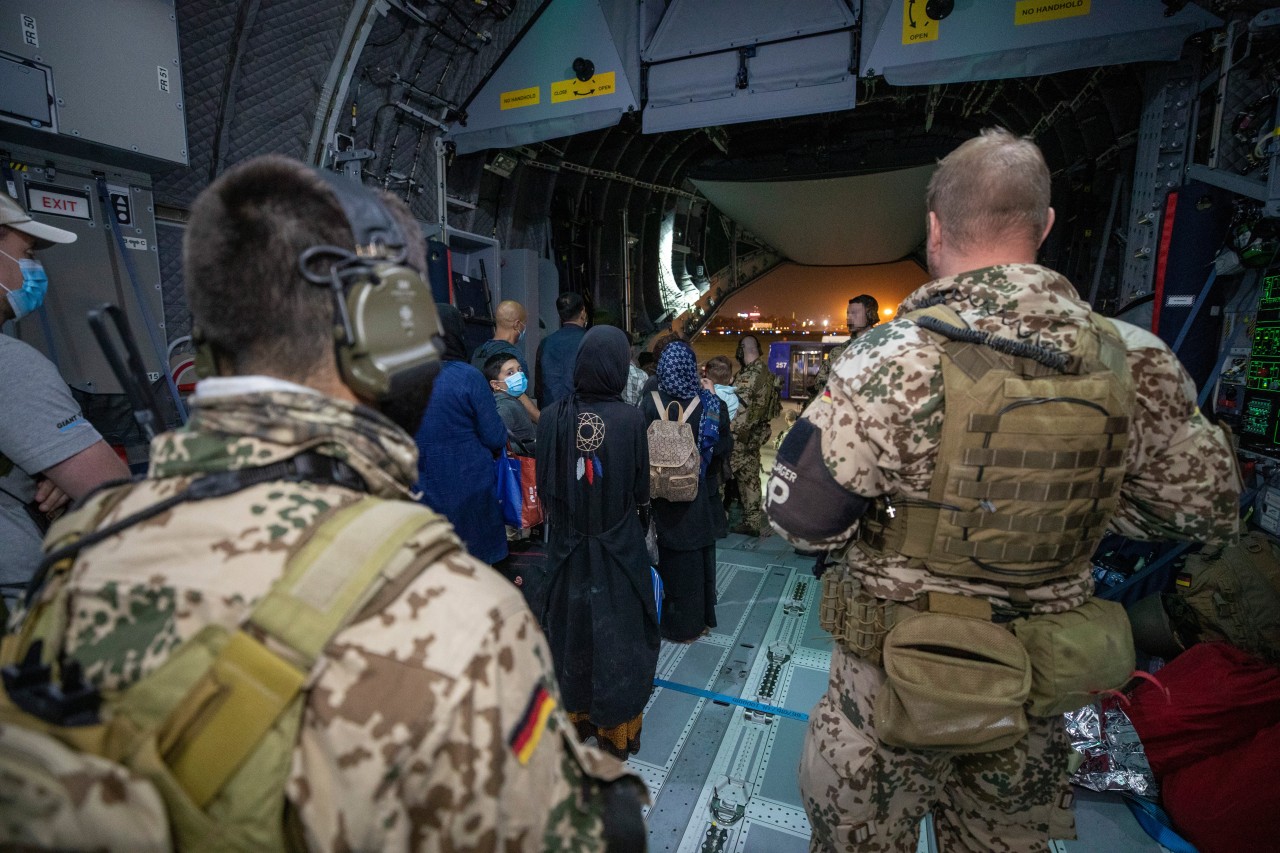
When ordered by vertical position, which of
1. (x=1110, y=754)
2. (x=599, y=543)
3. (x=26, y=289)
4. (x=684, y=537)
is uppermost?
(x=26, y=289)

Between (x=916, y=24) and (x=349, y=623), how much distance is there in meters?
4.57

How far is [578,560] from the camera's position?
8.62 ft

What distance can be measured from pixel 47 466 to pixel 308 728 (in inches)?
70.3

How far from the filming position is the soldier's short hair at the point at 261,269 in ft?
2.49

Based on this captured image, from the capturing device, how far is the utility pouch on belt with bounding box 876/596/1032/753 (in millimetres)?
1399

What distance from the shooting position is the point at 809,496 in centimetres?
157

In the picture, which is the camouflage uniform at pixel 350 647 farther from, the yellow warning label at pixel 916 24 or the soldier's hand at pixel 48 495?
the yellow warning label at pixel 916 24

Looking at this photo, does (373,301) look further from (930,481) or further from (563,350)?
(563,350)

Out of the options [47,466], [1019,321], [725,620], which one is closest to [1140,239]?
[1019,321]

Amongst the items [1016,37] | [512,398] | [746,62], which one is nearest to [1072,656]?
[512,398]

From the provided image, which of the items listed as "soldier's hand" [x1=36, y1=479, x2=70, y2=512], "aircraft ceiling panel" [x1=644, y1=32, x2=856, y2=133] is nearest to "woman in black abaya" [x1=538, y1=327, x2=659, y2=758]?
"soldier's hand" [x1=36, y1=479, x2=70, y2=512]

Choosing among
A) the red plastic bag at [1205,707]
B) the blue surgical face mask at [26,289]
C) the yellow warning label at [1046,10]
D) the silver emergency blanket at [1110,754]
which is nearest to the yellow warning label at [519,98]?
the yellow warning label at [1046,10]

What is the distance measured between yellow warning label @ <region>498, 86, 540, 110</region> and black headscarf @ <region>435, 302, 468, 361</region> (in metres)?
2.78

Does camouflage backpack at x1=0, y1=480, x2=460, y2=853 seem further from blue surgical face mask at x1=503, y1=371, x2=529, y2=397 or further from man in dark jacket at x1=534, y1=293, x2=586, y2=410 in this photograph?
man in dark jacket at x1=534, y1=293, x2=586, y2=410
